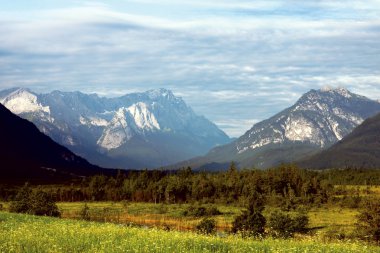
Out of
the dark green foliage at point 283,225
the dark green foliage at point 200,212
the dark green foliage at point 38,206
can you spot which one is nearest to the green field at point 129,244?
the dark green foliage at point 283,225

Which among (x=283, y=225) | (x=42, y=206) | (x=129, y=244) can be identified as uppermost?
(x=129, y=244)

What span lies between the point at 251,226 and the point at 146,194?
119499mm

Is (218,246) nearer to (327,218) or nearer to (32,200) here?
(32,200)

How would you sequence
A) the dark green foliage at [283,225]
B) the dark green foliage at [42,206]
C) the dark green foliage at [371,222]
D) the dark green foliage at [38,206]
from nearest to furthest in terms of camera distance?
the dark green foliage at [371,222], the dark green foliage at [283,225], the dark green foliage at [42,206], the dark green foliage at [38,206]

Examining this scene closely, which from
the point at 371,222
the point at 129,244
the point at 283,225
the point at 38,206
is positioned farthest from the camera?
the point at 38,206

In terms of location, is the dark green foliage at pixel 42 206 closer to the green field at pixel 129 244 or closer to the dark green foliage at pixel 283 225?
the dark green foliage at pixel 283 225

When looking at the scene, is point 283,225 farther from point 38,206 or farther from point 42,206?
point 38,206

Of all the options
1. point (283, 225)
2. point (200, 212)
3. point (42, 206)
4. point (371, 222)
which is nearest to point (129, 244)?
point (371, 222)

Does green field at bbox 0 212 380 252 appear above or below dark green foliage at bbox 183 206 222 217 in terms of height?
above

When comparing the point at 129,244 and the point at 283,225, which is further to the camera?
the point at 283,225

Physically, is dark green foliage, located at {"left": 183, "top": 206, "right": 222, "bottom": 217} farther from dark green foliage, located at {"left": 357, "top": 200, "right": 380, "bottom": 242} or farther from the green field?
the green field

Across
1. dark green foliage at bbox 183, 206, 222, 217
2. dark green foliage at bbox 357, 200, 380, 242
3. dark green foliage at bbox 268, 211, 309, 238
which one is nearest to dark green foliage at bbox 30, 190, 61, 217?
dark green foliage at bbox 268, 211, 309, 238

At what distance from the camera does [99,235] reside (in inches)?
1081

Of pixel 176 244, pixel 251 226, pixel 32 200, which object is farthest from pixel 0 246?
pixel 32 200
